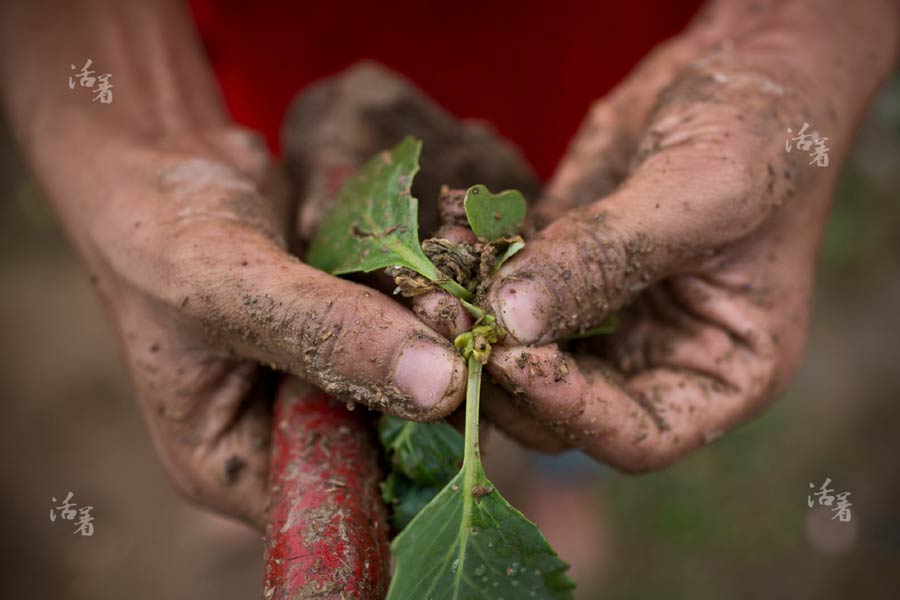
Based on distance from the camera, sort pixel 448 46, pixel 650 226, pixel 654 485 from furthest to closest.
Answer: pixel 654 485 < pixel 448 46 < pixel 650 226

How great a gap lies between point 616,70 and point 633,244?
1529 millimetres

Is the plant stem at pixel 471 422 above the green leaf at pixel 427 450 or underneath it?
above

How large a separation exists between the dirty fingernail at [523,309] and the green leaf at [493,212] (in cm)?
11

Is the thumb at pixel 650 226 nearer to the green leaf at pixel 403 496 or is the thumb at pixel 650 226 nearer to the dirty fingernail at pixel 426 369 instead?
the dirty fingernail at pixel 426 369

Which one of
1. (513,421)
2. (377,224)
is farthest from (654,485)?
(377,224)

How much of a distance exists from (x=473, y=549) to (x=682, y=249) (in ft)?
2.26

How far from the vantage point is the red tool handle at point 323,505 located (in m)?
1.14

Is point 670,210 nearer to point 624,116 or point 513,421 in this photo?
point 513,421

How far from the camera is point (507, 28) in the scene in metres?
2.53

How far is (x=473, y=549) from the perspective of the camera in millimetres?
1139

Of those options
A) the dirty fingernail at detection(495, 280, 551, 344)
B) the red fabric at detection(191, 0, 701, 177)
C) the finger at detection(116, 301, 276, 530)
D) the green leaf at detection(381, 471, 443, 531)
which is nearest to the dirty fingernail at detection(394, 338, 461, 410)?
the dirty fingernail at detection(495, 280, 551, 344)

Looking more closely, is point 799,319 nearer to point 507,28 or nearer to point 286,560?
point 286,560

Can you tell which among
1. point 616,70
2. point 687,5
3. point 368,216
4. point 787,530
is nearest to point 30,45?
point 368,216

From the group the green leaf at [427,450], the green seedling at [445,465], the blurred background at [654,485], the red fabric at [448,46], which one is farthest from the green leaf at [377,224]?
the blurred background at [654,485]
